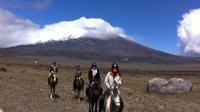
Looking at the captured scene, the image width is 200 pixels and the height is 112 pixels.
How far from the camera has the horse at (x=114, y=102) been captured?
20.7 metres

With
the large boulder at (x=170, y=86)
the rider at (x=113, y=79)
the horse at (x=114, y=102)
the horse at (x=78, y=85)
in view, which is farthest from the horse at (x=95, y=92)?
the large boulder at (x=170, y=86)

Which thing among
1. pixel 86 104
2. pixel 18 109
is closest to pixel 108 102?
pixel 18 109

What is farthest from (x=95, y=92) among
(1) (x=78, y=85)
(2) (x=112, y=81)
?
(1) (x=78, y=85)

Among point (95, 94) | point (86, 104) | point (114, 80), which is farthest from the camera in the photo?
point (86, 104)

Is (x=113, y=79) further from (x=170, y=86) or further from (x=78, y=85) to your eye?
(x=170, y=86)

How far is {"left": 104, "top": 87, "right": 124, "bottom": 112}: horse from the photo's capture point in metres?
20.7

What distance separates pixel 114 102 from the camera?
2086 cm

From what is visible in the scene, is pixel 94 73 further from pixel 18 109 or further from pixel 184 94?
pixel 184 94

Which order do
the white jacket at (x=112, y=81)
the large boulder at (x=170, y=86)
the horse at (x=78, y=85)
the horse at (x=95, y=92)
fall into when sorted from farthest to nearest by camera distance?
the large boulder at (x=170, y=86), the horse at (x=78, y=85), the horse at (x=95, y=92), the white jacket at (x=112, y=81)

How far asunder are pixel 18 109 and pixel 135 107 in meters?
9.14

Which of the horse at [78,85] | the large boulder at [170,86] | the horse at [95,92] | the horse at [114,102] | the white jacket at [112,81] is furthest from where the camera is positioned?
the large boulder at [170,86]

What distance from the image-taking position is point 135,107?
34531 millimetres

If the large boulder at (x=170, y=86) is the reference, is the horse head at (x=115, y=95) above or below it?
above

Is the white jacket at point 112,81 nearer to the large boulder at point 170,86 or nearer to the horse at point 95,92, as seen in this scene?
the horse at point 95,92
